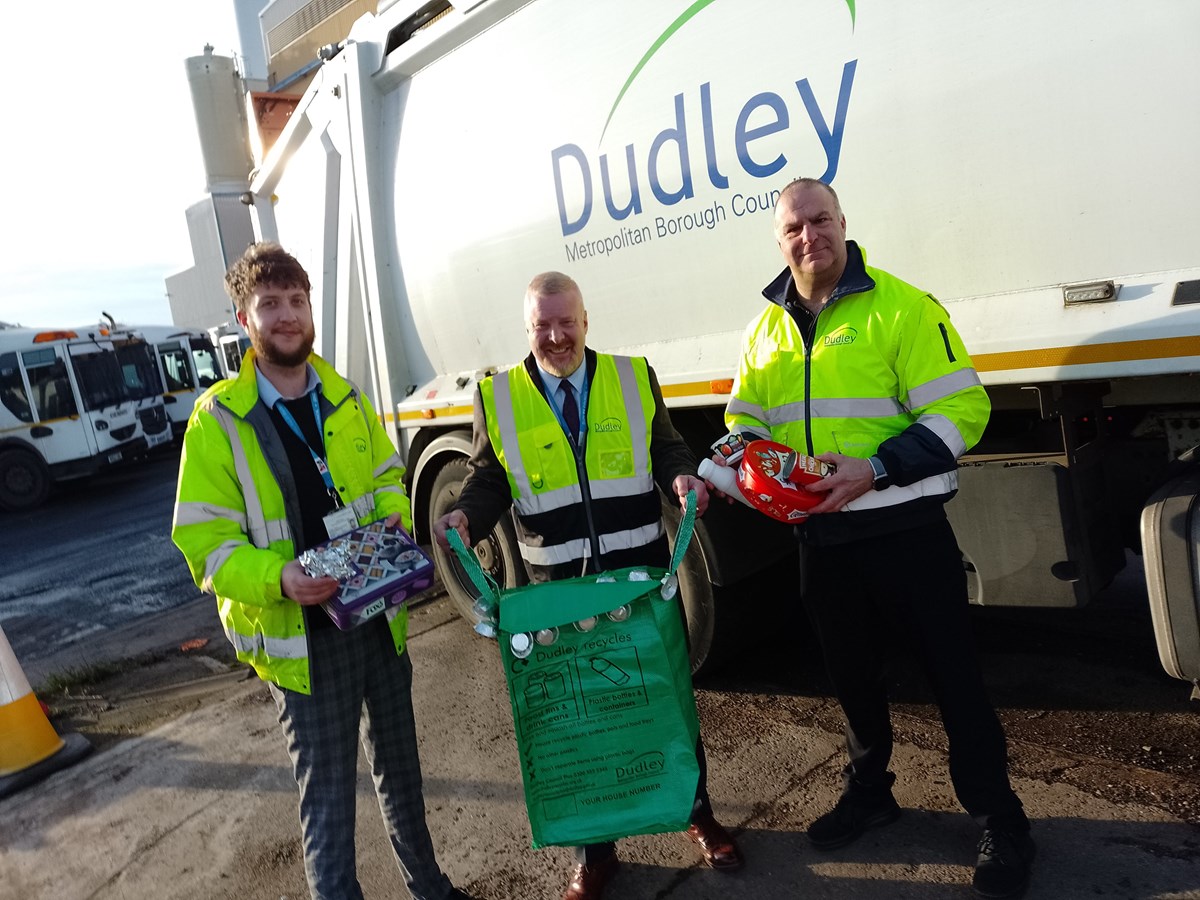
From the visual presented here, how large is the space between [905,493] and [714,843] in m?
1.10

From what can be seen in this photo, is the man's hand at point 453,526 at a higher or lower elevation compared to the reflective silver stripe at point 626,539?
higher

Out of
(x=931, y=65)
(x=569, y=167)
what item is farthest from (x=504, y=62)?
(x=931, y=65)

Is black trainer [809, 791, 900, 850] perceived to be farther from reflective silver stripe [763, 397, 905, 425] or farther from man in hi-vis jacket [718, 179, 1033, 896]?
reflective silver stripe [763, 397, 905, 425]

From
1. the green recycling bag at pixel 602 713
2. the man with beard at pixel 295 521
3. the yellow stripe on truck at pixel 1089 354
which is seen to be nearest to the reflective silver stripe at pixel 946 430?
the yellow stripe on truck at pixel 1089 354

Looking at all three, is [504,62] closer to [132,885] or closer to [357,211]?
[357,211]

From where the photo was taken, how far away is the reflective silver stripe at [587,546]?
2303 millimetres

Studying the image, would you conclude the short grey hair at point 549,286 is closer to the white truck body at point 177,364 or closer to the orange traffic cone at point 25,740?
the orange traffic cone at point 25,740

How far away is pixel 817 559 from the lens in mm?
2355

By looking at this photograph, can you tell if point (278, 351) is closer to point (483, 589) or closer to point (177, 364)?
point (483, 589)

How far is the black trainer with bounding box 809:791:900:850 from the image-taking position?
2438 mm

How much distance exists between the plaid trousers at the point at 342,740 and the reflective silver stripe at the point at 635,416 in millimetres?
768

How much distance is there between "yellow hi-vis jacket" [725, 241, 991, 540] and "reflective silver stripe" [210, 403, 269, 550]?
1.19 m

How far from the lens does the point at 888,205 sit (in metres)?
2.50

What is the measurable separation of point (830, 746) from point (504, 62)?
9.35 ft
